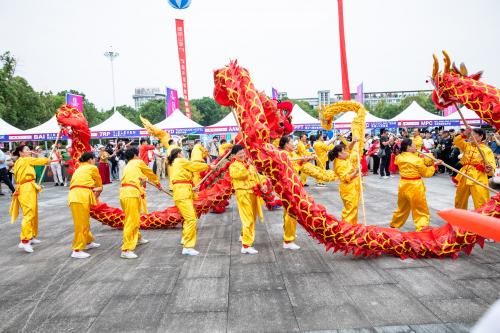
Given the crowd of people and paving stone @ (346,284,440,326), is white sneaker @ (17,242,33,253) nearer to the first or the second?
the crowd of people

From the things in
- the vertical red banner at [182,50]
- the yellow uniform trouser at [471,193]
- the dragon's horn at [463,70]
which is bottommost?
the yellow uniform trouser at [471,193]

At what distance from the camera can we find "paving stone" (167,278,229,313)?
339 centimetres

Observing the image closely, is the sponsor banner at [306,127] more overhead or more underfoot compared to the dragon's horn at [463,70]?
more underfoot

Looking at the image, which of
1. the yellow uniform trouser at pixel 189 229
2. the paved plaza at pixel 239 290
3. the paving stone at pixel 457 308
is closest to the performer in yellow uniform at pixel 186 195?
the yellow uniform trouser at pixel 189 229

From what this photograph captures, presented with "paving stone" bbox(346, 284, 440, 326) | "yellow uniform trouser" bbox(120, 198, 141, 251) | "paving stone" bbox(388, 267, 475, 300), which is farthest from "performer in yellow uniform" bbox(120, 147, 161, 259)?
"paving stone" bbox(388, 267, 475, 300)

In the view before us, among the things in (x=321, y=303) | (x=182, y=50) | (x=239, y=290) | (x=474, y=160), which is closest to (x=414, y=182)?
(x=474, y=160)

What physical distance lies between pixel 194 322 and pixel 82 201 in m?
2.81

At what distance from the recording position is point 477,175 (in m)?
5.32

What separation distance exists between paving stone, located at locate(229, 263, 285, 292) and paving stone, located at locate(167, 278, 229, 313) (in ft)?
0.41

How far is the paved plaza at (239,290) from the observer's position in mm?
3076

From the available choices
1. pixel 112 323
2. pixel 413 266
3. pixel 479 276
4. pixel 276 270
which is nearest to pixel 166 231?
pixel 276 270

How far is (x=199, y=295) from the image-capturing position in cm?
367

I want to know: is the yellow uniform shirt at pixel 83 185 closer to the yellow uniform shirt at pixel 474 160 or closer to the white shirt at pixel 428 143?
the yellow uniform shirt at pixel 474 160

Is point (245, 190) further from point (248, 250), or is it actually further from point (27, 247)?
point (27, 247)
